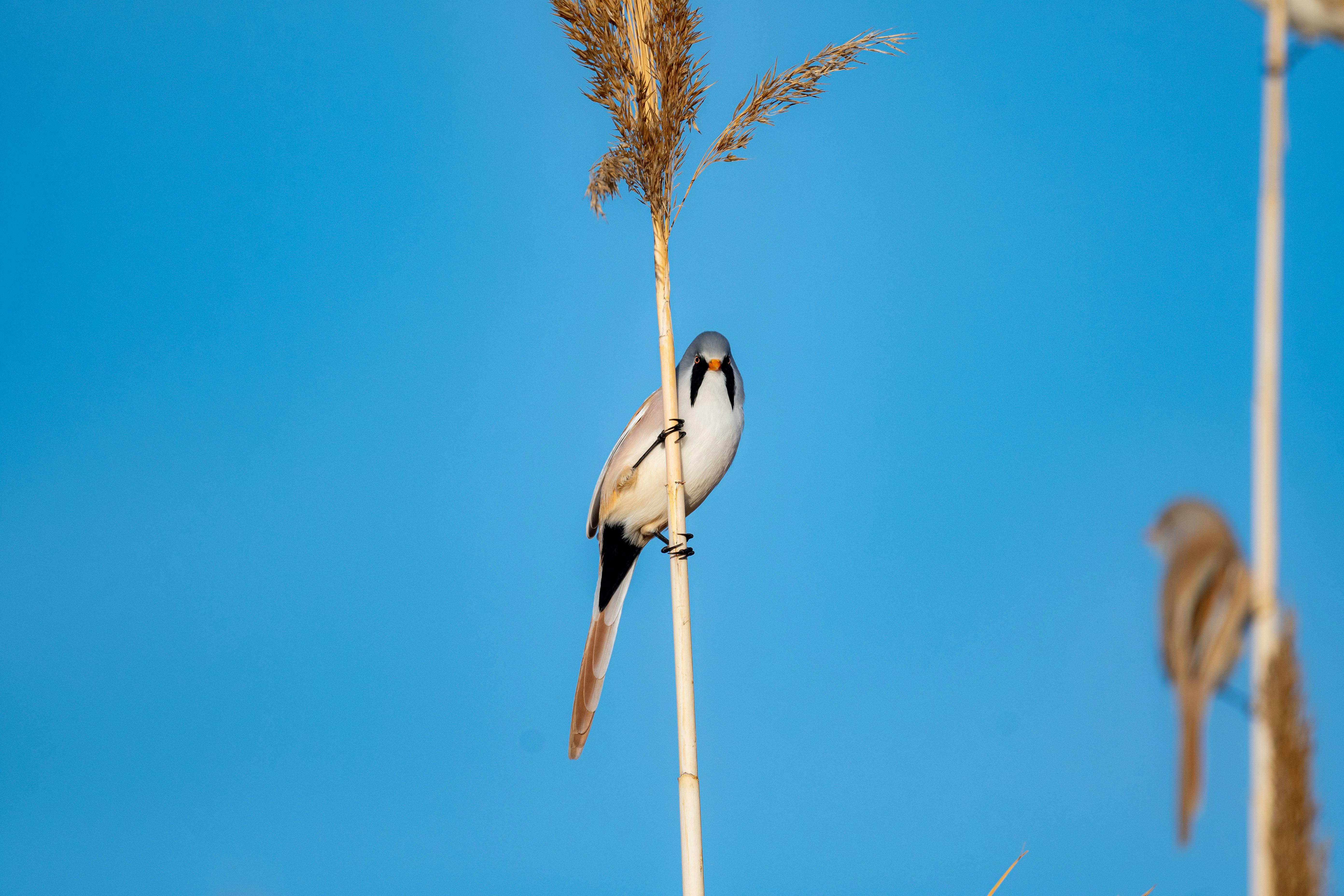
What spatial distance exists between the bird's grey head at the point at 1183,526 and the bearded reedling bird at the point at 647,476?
2092 millimetres

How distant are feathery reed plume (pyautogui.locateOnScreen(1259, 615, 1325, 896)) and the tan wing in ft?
8.64

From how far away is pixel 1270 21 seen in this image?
119 centimetres

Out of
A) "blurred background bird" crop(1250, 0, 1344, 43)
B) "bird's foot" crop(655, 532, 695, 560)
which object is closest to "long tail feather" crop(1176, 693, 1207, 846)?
"blurred background bird" crop(1250, 0, 1344, 43)

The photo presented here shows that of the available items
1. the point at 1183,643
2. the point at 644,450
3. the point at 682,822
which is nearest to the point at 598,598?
the point at 644,450

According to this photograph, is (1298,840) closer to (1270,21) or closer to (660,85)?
(1270,21)

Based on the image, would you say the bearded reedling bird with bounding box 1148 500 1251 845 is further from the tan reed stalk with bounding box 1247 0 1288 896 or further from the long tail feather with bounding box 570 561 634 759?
the long tail feather with bounding box 570 561 634 759

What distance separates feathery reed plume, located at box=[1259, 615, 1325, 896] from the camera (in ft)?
3.12

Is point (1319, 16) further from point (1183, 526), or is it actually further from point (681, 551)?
point (681, 551)

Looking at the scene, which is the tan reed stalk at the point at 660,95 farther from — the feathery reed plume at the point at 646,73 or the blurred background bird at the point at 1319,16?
the blurred background bird at the point at 1319,16

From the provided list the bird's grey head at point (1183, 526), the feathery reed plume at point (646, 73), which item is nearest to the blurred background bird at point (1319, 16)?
the bird's grey head at point (1183, 526)

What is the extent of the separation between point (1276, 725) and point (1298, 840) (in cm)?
11

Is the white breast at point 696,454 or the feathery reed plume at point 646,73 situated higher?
the feathery reed plume at point 646,73

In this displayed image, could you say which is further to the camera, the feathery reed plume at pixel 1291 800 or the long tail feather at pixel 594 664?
the long tail feather at pixel 594 664

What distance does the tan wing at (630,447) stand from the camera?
3650 mm
